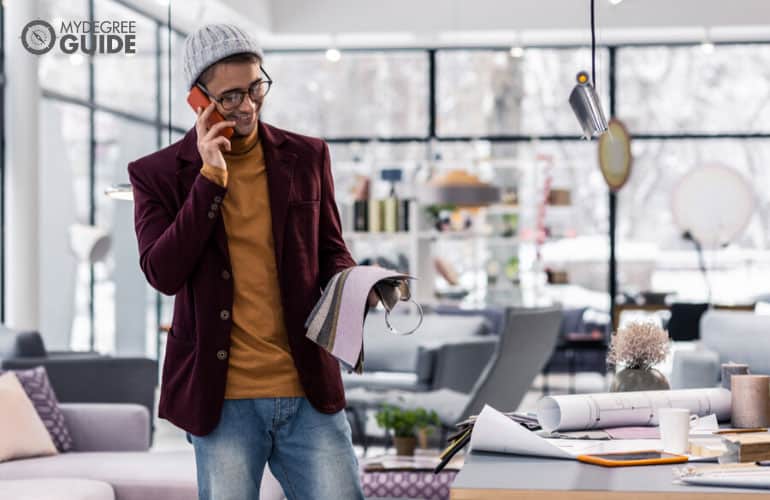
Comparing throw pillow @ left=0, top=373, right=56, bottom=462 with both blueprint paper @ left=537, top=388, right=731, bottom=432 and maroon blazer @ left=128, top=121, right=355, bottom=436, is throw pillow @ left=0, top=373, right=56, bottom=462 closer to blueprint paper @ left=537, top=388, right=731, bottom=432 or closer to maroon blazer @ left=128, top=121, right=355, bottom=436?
maroon blazer @ left=128, top=121, right=355, bottom=436

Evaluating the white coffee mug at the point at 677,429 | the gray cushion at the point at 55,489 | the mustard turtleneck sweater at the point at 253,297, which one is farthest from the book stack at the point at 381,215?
the white coffee mug at the point at 677,429

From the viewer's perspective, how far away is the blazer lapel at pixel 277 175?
2318mm

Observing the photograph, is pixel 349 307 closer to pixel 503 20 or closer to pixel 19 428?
pixel 19 428

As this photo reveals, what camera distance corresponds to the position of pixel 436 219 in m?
10.4

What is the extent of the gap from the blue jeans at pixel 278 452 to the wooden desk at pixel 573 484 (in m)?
0.40

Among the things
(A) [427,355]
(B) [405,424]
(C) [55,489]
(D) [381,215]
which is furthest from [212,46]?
(D) [381,215]

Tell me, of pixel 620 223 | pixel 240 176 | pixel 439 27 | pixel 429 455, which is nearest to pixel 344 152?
pixel 439 27

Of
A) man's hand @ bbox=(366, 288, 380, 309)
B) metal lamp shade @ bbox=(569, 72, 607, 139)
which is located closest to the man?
man's hand @ bbox=(366, 288, 380, 309)

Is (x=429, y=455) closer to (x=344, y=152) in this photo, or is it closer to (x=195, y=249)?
(x=195, y=249)

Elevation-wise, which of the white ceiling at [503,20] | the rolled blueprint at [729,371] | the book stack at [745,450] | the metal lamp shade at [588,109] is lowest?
the book stack at [745,450]

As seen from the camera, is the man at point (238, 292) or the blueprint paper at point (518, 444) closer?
the blueprint paper at point (518, 444)

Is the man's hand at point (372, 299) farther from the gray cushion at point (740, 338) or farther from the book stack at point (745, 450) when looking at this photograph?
the gray cushion at point (740, 338)

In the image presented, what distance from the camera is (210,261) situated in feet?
7.50

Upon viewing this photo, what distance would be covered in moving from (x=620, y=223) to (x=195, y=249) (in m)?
9.98
